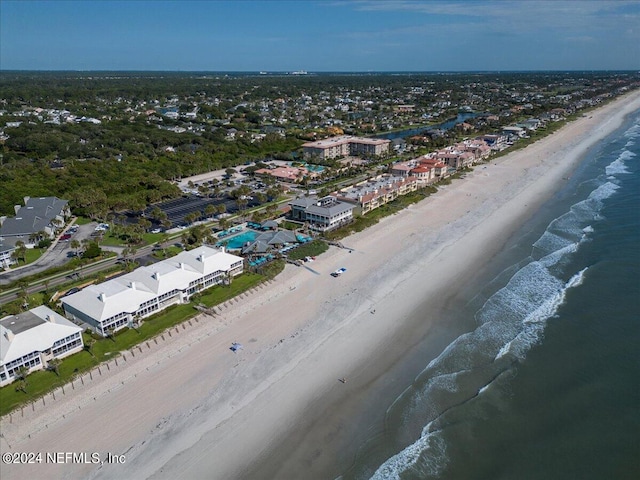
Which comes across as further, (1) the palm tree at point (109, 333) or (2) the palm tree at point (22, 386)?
(1) the palm tree at point (109, 333)

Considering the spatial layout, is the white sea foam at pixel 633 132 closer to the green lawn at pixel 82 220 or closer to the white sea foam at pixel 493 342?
the white sea foam at pixel 493 342

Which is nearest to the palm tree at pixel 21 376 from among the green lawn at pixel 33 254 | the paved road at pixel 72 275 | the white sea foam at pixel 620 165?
the paved road at pixel 72 275

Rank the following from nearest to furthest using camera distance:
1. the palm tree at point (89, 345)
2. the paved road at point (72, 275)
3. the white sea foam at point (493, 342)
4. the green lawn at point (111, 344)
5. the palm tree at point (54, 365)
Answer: the white sea foam at point (493, 342) < the green lawn at point (111, 344) < the palm tree at point (54, 365) < the palm tree at point (89, 345) < the paved road at point (72, 275)

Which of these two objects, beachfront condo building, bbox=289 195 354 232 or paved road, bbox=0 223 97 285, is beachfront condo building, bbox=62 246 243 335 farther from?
beachfront condo building, bbox=289 195 354 232

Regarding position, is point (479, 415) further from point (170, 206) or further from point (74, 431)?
point (170, 206)

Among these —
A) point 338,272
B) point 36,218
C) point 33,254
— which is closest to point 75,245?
point 33,254
